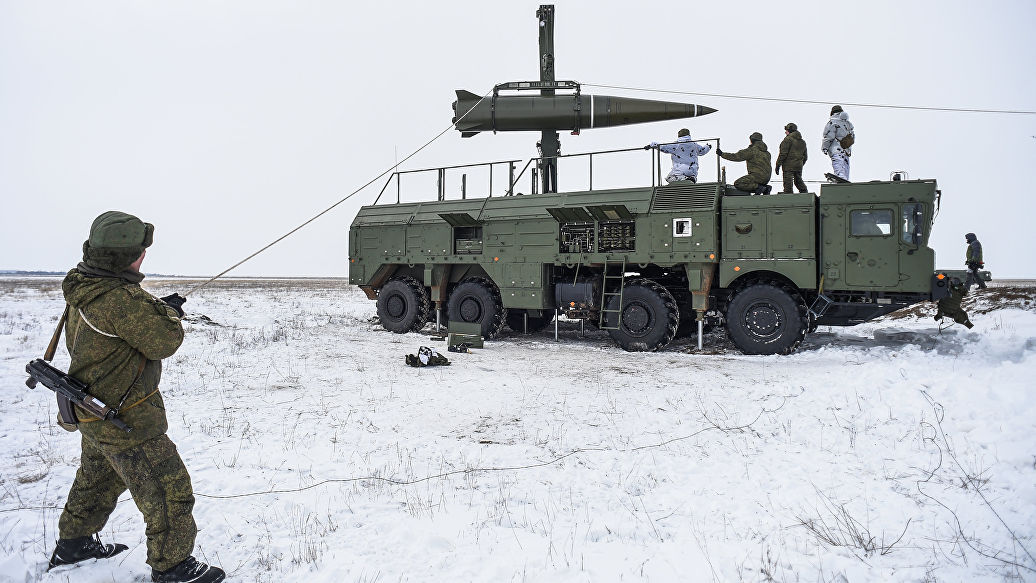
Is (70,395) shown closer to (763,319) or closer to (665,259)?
(665,259)

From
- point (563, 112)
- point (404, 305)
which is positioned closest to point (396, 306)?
point (404, 305)

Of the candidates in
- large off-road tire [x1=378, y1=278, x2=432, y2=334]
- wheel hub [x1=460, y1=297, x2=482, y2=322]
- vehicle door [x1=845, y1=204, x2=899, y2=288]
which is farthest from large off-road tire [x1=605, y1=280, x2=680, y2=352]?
large off-road tire [x1=378, y1=278, x2=432, y2=334]

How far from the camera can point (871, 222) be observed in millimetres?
10102

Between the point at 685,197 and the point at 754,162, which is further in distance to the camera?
the point at 685,197

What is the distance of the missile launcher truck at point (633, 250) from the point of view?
10117 millimetres

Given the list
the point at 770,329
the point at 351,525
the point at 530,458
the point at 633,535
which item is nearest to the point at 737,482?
the point at 633,535

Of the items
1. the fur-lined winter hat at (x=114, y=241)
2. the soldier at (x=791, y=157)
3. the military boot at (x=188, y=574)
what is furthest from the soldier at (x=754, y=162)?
the military boot at (x=188, y=574)

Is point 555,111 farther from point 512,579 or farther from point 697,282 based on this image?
point 512,579

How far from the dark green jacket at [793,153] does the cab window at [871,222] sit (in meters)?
1.40

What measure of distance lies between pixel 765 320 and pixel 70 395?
33.7 ft

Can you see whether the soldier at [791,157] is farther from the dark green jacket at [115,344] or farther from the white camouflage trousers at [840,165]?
the dark green jacket at [115,344]

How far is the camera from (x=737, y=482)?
4.44 metres

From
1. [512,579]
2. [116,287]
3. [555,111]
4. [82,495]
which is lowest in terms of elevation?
[512,579]

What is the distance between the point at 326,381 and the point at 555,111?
8.42 meters
